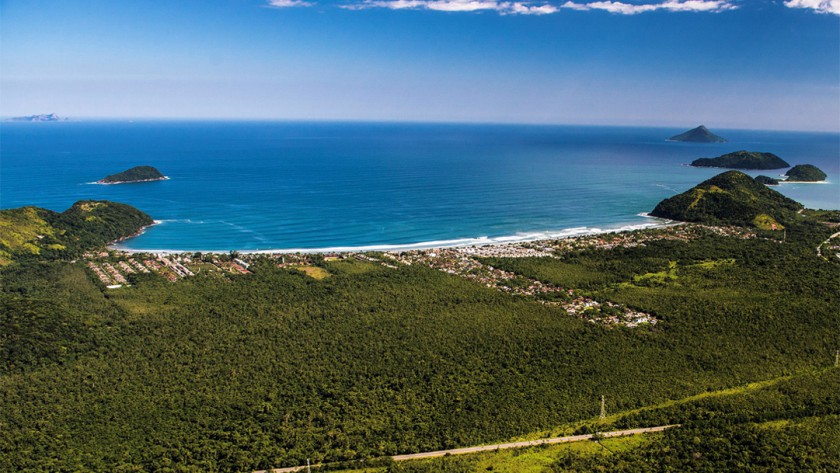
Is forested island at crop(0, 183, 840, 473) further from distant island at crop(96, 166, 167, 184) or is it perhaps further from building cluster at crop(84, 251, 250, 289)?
distant island at crop(96, 166, 167, 184)

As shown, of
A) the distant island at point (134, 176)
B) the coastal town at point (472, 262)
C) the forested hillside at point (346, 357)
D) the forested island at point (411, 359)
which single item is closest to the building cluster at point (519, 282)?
the coastal town at point (472, 262)

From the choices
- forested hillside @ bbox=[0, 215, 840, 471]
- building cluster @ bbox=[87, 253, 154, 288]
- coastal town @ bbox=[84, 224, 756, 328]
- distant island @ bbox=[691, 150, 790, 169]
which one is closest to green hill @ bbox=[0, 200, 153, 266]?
coastal town @ bbox=[84, 224, 756, 328]

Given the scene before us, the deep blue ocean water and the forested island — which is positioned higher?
the deep blue ocean water

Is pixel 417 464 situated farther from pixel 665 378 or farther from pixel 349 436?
pixel 665 378

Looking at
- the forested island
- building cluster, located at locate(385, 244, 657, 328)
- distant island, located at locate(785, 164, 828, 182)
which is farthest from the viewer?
distant island, located at locate(785, 164, 828, 182)

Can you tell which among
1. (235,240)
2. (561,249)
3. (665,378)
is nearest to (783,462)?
(665,378)
